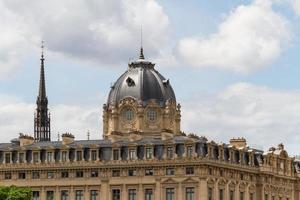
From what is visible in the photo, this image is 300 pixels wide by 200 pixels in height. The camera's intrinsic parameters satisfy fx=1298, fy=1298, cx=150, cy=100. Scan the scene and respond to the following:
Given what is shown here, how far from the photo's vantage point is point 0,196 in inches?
7534

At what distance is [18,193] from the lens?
19262cm

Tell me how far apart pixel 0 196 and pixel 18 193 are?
2841 mm
